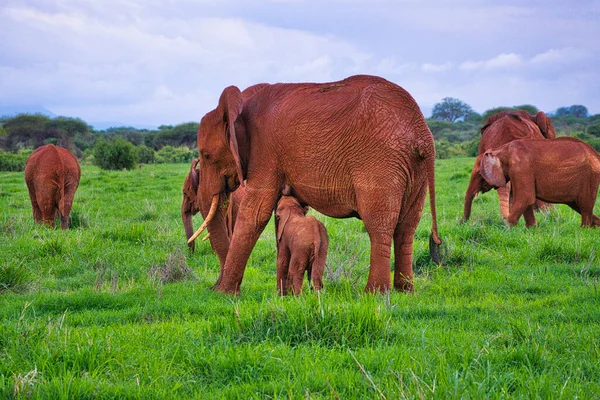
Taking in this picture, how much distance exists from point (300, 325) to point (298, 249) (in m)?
1.92

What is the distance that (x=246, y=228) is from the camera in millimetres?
7387

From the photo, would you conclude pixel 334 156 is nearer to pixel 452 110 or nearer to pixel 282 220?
pixel 282 220

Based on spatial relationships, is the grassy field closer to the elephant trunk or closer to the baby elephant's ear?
the elephant trunk

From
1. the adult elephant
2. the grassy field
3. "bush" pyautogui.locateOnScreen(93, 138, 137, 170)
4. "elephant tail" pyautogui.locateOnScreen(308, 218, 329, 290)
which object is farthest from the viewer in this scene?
"bush" pyautogui.locateOnScreen(93, 138, 137, 170)

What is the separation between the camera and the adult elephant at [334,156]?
6.57 m

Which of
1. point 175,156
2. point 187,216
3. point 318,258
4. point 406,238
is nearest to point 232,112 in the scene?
point 318,258

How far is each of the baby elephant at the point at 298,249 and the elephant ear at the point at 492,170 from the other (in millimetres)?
5772

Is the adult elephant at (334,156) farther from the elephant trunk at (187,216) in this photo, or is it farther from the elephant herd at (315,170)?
the elephant trunk at (187,216)

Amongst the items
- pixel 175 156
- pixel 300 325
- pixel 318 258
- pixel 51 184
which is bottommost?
pixel 300 325

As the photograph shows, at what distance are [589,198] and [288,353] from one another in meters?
8.20

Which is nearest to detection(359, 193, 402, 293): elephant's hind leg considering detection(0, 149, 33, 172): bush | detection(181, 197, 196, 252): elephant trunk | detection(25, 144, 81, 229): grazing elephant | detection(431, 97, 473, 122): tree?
detection(181, 197, 196, 252): elephant trunk

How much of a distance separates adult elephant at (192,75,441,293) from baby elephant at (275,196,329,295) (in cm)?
23

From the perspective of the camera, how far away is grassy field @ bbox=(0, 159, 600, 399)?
4.13 meters

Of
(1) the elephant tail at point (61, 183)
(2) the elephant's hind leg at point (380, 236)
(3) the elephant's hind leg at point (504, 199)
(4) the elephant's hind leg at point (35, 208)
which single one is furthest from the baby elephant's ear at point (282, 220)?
(4) the elephant's hind leg at point (35, 208)
